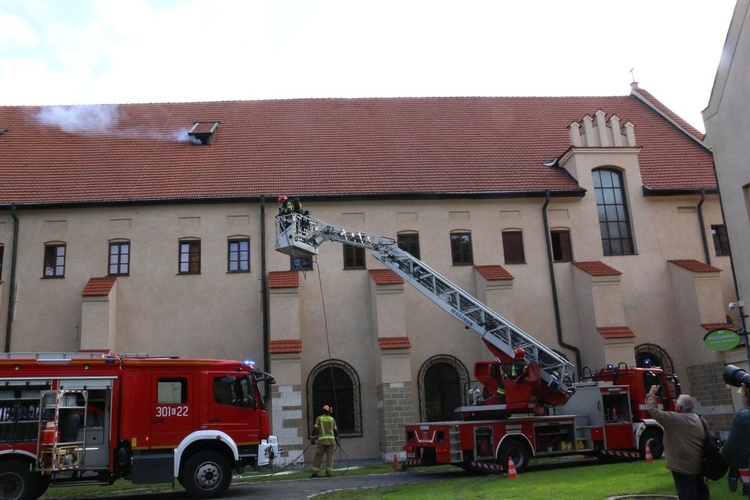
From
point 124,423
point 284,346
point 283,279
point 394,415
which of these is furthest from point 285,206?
point 394,415

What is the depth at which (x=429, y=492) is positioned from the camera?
41.2ft

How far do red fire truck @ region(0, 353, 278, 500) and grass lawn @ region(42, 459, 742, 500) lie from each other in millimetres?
2299

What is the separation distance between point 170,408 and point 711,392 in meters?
18.4

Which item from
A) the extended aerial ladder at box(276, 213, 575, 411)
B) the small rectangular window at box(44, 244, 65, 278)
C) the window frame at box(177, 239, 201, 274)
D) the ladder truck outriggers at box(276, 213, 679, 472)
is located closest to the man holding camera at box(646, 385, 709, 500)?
the ladder truck outriggers at box(276, 213, 679, 472)

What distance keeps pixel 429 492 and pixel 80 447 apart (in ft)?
22.7

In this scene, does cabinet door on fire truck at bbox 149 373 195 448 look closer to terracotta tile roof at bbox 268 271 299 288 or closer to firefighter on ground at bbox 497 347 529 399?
firefighter on ground at bbox 497 347 529 399

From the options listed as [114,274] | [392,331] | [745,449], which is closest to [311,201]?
[392,331]

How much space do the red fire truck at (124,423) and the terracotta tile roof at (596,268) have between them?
1431 centimetres

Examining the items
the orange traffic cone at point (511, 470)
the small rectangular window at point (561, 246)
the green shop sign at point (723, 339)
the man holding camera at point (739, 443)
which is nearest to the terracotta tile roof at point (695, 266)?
the small rectangular window at point (561, 246)

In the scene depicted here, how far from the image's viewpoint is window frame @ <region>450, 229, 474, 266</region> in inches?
1011

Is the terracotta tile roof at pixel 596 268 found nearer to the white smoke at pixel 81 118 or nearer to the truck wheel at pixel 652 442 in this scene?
the truck wheel at pixel 652 442

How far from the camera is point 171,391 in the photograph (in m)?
14.6

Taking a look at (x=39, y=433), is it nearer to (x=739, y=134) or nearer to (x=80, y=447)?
(x=80, y=447)

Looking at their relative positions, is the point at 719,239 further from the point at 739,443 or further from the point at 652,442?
the point at 739,443
